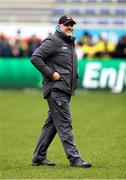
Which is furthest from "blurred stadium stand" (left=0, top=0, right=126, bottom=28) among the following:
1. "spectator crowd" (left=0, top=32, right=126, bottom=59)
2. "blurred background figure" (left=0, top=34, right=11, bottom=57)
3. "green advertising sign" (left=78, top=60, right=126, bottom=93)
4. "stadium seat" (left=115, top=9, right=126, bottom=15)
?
"green advertising sign" (left=78, top=60, right=126, bottom=93)

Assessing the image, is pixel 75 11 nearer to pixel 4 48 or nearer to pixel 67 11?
pixel 67 11

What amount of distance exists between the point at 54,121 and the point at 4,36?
2033 centimetres

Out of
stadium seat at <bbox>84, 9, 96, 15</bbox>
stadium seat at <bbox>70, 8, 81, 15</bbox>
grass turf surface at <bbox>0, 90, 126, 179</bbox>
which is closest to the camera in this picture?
grass turf surface at <bbox>0, 90, 126, 179</bbox>

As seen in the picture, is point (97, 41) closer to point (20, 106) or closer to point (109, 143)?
point (20, 106)

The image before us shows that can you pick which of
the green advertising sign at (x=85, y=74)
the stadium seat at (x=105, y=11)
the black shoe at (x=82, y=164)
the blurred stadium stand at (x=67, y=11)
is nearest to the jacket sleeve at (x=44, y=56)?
the black shoe at (x=82, y=164)

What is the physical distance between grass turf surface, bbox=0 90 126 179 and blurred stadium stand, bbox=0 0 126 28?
15.5 ft

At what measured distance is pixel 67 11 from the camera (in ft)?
98.1

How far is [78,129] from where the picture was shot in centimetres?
1605

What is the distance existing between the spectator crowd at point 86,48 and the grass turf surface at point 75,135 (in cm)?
239

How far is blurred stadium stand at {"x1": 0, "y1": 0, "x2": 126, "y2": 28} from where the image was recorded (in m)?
29.5

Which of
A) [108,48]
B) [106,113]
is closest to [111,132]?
[106,113]

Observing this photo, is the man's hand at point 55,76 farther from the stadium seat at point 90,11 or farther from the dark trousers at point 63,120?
the stadium seat at point 90,11

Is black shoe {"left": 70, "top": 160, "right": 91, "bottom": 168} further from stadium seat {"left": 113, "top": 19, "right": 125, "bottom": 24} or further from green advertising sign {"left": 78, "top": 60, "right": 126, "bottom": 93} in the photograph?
stadium seat {"left": 113, "top": 19, "right": 125, "bottom": 24}

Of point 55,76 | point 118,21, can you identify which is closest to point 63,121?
point 55,76
